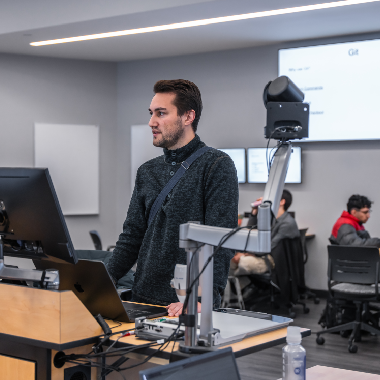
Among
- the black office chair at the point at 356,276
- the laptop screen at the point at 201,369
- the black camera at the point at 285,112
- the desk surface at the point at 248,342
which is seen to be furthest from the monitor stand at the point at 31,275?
the black office chair at the point at 356,276

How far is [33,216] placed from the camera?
5.40ft

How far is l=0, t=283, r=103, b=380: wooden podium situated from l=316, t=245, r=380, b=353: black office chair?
10.8 feet

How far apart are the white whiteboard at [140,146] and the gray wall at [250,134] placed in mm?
124

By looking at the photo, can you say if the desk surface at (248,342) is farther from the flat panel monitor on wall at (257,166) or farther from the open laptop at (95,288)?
the flat panel monitor on wall at (257,166)

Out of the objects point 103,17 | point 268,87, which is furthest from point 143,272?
point 103,17

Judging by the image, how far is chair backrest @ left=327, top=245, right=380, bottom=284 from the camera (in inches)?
177

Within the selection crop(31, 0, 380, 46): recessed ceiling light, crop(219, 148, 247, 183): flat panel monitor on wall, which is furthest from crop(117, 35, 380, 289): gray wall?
crop(31, 0, 380, 46): recessed ceiling light

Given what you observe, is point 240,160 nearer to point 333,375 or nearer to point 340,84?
point 340,84

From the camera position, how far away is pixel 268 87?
4.66ft

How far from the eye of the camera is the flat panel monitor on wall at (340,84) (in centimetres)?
625

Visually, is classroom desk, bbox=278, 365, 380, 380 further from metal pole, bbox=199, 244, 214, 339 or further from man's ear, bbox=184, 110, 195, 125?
man's ear, bbox=184, 110, 195, 125

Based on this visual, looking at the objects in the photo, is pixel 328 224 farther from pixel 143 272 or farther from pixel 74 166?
pixel 143 272

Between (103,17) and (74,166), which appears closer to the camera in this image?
(103,17)

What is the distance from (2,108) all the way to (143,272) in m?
5.74
